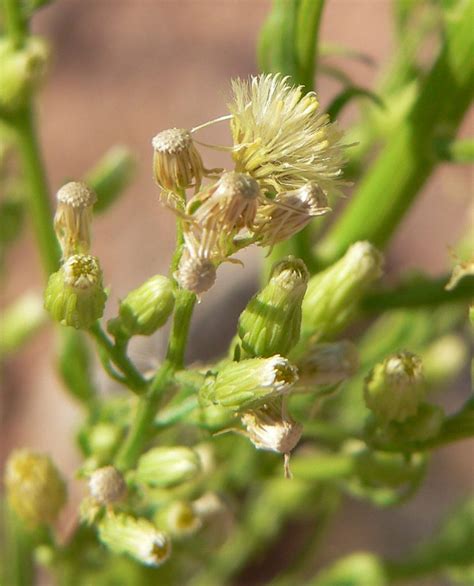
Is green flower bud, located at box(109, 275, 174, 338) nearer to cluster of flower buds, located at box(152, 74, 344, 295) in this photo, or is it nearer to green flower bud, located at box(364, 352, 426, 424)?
cluster of flower buds, located at box(152, 74, 344, 295)

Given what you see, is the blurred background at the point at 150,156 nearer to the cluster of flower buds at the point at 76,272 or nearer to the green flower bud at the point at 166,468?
the green flower bud at the point at 166,468

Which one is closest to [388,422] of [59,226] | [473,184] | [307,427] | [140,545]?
[307,427]

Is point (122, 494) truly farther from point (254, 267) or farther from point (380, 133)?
point (254, 267)

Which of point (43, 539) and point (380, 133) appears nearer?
point (43, 539)

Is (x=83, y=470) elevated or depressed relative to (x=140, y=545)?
elevated

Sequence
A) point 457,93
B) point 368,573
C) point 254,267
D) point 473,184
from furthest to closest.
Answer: point 473,184, point 254,267, point 368,573, point 457,93

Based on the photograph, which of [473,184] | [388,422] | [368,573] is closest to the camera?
[388,422]

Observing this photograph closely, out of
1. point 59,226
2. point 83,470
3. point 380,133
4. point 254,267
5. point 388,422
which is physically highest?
point 254,267

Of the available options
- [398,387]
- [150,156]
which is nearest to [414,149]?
[398,387]
